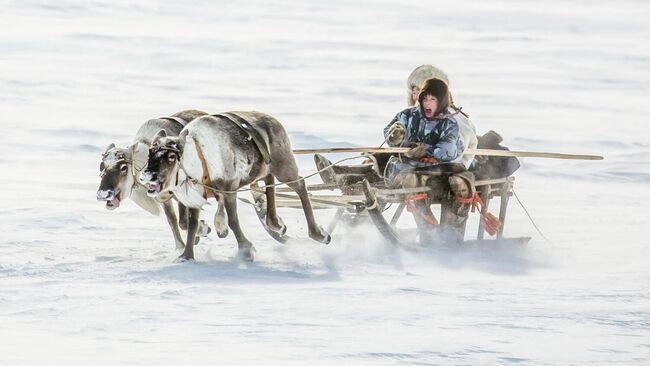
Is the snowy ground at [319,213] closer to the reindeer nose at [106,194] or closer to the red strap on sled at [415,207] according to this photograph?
the red strap on sled at [415,207]

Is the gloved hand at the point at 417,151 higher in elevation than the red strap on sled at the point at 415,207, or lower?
higher

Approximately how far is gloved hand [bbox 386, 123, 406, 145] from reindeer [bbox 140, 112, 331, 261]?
0.80 m

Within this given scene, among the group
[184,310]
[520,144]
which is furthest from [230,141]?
[520,144]

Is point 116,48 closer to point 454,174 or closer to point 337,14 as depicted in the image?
point 337,14

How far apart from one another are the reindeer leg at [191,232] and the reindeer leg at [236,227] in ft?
0.57

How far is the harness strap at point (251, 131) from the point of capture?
26.1 ft

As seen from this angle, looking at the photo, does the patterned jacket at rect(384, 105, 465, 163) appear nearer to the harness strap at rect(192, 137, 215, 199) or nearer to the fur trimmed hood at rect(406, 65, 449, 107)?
the fur trimmed hood at rect(406, 65, 449, 107)

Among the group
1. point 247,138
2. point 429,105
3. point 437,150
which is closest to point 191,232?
point 247,138

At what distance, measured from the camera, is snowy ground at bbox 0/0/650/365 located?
616 cm


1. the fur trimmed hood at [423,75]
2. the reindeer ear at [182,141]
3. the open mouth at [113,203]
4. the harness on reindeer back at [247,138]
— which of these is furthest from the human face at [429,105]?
the open mouth at [113,203]

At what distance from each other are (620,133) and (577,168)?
295 cm

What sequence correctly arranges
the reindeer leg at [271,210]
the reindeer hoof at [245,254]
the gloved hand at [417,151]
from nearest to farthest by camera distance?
the reindeer hoof at [245,254], the reindeer leg at [271,210], the gloved hand at [417,151]

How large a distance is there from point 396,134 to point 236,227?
4.48ft

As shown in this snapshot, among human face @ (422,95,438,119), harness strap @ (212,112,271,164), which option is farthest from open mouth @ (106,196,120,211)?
human face @ (422,95,438,119)
